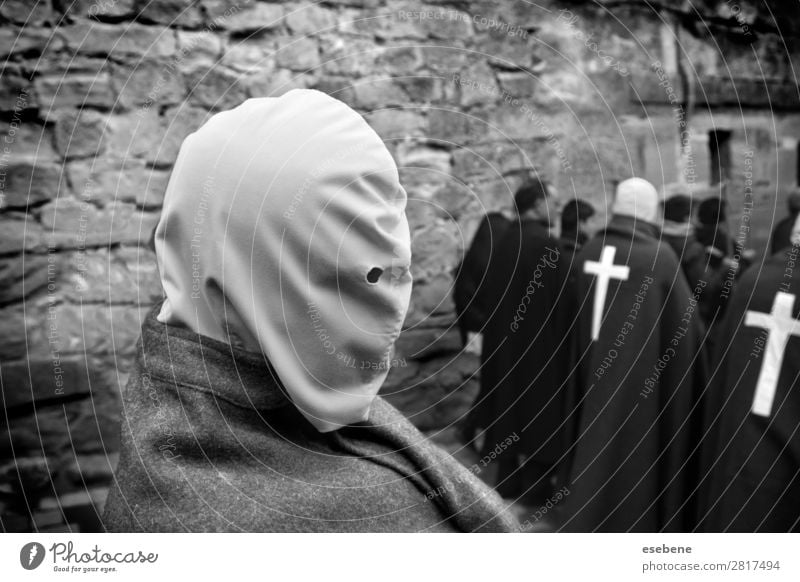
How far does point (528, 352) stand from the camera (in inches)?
85.5

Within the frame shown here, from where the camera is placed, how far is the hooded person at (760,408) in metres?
1.38

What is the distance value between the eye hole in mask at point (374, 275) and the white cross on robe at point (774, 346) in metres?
1.08

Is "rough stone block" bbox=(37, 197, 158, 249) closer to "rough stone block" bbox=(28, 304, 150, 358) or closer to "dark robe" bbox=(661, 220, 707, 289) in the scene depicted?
"rough stone block" bbox=(28, 304, 150, 358)

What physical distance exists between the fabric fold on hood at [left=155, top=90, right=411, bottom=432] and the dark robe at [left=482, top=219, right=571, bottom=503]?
157 cm

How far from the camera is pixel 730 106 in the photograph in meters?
2.31

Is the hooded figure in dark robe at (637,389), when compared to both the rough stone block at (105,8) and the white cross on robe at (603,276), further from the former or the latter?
the rough stone block at (105,8)

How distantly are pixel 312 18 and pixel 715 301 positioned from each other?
4.28 feet

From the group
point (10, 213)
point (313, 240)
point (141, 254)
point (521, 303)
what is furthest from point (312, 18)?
point (313, 240)

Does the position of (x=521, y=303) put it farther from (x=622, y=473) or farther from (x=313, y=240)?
(x=313, y=240)

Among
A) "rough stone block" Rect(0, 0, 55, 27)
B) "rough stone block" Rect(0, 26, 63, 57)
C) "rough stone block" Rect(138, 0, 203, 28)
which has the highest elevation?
"rough stone block" Rect(138, 0, 203, 28)

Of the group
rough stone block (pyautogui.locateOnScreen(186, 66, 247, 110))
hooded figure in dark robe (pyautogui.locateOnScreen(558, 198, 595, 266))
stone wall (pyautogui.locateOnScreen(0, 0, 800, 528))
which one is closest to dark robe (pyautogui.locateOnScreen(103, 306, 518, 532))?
stone wall (pyautogui.locateOnScreen(0, 0, 800, 528))
